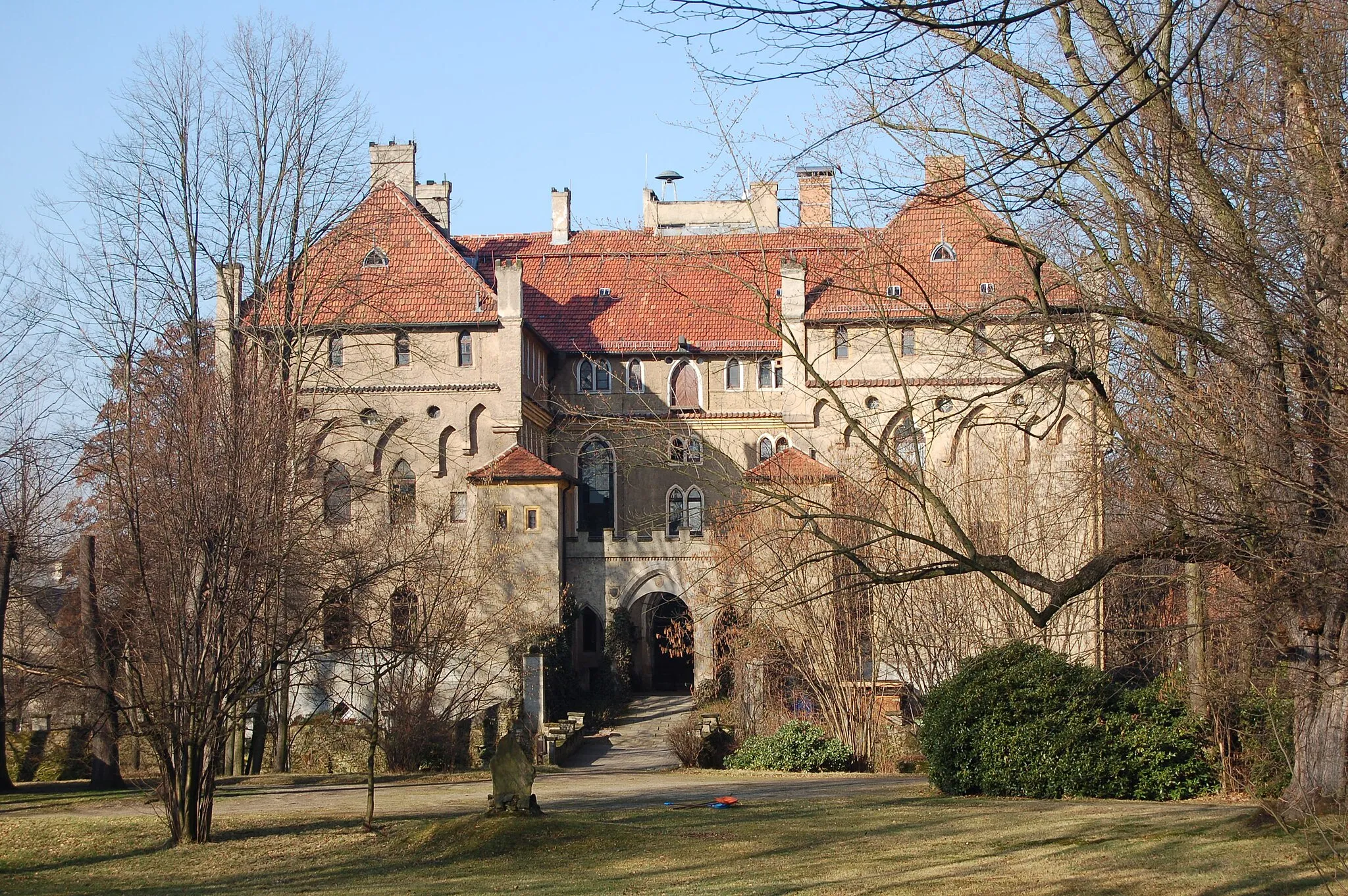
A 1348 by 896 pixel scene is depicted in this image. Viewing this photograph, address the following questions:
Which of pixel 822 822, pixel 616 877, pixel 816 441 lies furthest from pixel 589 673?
pixel 616 877

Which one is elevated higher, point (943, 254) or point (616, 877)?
point (943, 254)

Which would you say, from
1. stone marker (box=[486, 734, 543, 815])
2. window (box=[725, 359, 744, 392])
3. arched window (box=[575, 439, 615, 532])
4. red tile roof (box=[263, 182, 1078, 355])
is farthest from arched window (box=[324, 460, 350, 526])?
window (box=[725, 359, 744, 392])

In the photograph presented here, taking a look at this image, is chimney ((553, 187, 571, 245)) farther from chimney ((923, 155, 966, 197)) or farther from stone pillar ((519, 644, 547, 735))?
chimney ((923, 155, 966, 197))

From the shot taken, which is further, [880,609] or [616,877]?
[880,609]

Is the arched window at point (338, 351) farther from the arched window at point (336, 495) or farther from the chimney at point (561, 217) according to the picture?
the chimney at point (561, 217)

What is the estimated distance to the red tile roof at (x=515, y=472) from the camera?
34.4 m

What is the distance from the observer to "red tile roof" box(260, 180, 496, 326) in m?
34.9

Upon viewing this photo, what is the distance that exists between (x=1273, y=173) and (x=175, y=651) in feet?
43.1

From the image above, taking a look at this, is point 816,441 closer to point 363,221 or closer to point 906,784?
point 363,221

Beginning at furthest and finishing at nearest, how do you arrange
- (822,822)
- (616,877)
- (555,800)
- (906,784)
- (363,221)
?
(363,221)
(906,784)
(555,800)
(822,822)
(616,877)

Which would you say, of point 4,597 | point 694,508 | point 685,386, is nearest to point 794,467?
point 694,508

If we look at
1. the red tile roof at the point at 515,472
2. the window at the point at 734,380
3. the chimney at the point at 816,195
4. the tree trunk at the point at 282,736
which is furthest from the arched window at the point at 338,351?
the chimney at the point at 816,195

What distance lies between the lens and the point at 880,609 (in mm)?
26844

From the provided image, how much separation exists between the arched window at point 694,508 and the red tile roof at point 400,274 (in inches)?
322
